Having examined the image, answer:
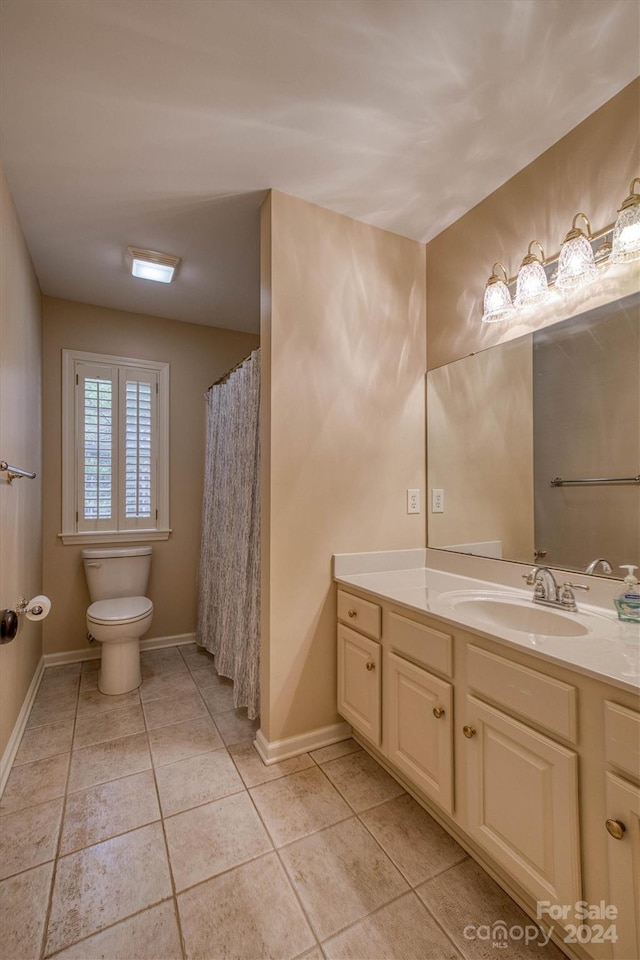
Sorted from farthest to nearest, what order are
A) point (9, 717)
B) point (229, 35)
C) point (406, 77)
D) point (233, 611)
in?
1. point (233, 611)
2. point (9, 717)
3. point (406, 77)
4. point (229, 35)

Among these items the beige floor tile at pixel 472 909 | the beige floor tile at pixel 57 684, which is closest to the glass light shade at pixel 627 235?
the beige floor tile at pixel 472 909

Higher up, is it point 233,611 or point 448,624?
point 448,624

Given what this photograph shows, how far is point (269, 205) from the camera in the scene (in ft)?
6.02

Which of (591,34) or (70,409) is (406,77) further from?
(70,409)

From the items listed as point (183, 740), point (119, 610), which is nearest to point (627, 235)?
point (183, 740)

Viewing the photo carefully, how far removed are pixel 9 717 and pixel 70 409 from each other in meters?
1.86

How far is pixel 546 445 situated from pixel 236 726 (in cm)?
194

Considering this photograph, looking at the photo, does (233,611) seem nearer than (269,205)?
No

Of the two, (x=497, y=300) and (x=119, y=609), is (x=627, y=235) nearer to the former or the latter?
(x=497, y=300)

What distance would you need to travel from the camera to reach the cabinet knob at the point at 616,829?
0.86m

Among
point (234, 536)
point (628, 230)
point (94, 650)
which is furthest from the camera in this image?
point (94, 650)

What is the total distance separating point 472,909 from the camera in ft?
3.87

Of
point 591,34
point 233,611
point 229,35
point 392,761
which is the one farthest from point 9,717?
point 591,34

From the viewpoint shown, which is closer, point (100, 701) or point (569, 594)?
point (569, 594)
